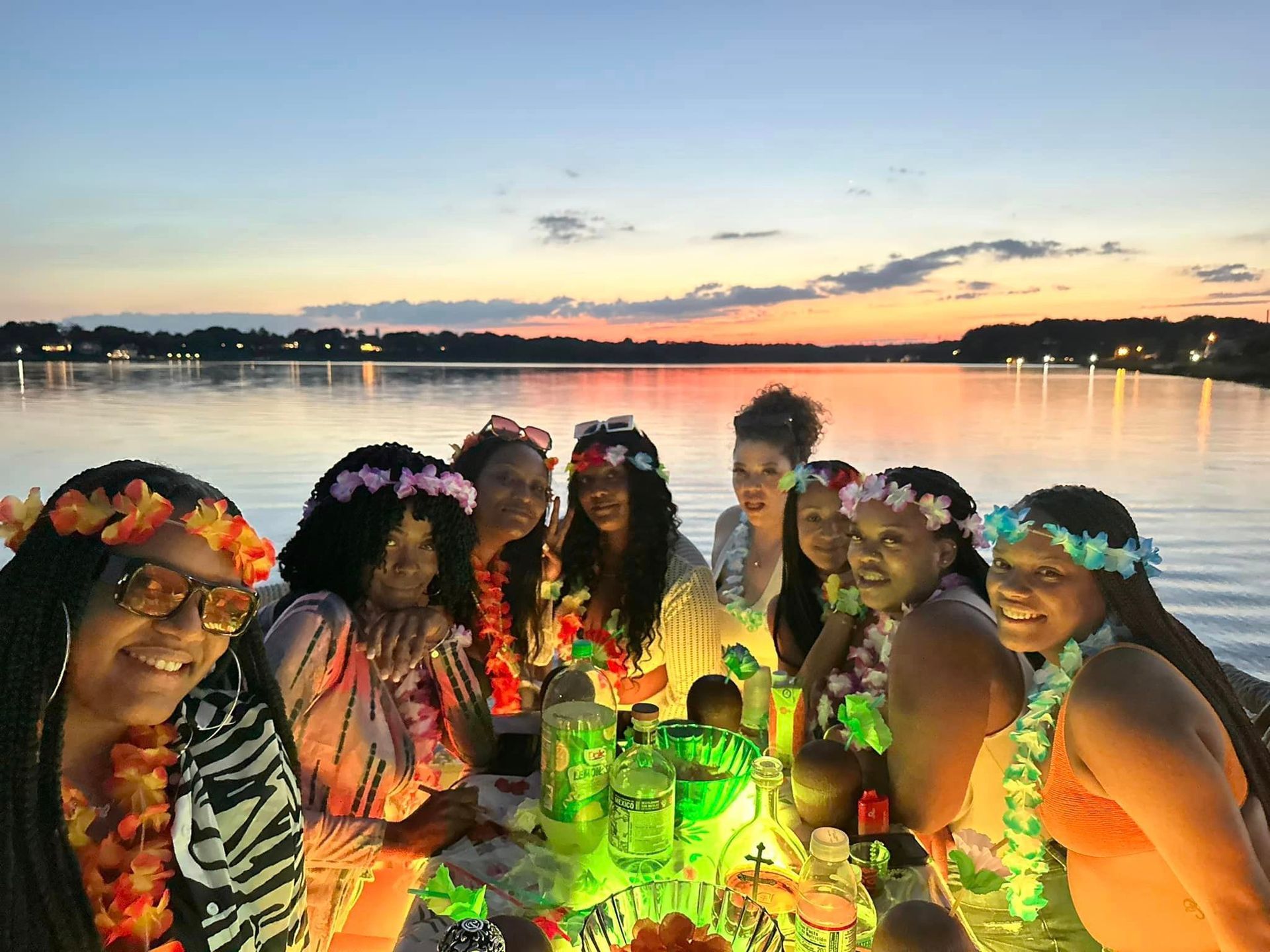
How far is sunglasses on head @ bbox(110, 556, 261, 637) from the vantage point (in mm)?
1344

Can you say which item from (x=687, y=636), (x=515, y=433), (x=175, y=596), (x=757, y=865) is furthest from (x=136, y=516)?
(x=687, y=636)

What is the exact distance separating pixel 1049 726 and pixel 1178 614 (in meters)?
6.22

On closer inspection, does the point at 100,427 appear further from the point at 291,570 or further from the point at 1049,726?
the point at 1049,726

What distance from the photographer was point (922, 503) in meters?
2.54

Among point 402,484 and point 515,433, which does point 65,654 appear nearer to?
point 402,484

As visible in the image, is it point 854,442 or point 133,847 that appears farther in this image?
point 854,442

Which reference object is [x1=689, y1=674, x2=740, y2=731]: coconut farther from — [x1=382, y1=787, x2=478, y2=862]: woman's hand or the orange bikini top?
the orange bikini top

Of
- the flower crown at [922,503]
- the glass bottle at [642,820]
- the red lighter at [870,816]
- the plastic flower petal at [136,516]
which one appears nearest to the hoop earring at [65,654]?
the plastic flower petal at [136,516]

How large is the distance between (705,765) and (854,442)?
16.3 metres

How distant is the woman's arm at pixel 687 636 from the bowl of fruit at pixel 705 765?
1.60 m

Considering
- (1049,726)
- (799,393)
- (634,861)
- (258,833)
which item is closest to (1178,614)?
(799,393)

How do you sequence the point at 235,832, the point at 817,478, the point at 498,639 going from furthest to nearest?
the point at 498,639
the point at 817,478
the point at 235,832

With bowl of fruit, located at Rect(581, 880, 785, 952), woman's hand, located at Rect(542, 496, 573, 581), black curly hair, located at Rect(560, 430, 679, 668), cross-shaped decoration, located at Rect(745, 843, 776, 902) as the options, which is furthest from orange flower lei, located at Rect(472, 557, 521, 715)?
bowl of fruit, located at Rect(581, 880, 785, 952)

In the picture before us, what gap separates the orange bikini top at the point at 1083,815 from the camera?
1.78 m
